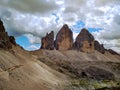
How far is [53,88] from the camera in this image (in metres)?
68.9

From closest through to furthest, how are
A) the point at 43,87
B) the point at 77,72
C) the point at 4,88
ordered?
the point at 4,88 → the point at 43,87 → the point at 77,72

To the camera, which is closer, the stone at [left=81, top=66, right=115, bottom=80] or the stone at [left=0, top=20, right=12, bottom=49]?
the stone at [left=0, top=20, right=12, bottom=49]

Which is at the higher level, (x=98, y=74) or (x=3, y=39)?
(x=3, y=39)

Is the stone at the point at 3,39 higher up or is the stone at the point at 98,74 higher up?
the stone at the point at 3,39

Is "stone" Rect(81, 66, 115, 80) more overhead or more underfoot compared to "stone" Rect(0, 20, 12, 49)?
more underfoot

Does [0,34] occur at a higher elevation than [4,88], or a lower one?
higher

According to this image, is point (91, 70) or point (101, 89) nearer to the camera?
point (101, 89)

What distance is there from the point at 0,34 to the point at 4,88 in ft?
128

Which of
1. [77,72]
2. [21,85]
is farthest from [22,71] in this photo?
[77,72]

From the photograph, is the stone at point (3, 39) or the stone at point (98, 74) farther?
the stone at point (98, 74)

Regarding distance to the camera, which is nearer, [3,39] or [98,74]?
[3,39]

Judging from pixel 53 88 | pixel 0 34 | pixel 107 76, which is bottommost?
pixel 107 76

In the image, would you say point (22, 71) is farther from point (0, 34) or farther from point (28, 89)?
point (0, 34)

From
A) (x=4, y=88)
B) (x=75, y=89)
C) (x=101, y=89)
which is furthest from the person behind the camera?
(x=101, y=89)
